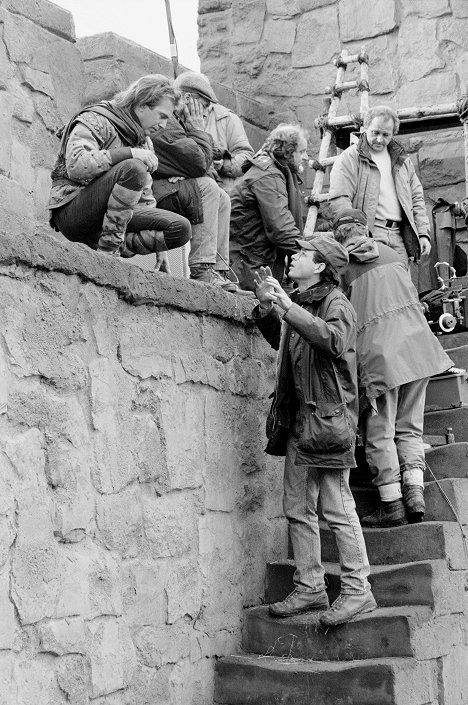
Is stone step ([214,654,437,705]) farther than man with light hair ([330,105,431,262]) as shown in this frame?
No

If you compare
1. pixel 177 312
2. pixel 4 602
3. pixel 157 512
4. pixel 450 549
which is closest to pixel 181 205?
pixel 177 312

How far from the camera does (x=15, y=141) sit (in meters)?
6.92

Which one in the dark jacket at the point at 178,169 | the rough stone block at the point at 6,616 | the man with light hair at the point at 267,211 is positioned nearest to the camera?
the rough stone block at the point at 6,616

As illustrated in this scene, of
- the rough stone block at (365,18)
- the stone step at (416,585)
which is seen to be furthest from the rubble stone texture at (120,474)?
the rough stone block at (365,18)

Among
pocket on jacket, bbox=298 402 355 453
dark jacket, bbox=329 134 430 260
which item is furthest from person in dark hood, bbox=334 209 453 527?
dark jacket, bbox=329 134 430 260

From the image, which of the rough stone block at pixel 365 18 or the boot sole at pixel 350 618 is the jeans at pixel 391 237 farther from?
the rough stone block at pixel 365 18

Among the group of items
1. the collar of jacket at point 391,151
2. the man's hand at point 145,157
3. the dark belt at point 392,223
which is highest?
the collar of jacket at point 391,151

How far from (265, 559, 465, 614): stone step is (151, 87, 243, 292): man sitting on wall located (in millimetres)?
1566

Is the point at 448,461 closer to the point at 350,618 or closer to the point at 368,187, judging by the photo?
the point at 350,618

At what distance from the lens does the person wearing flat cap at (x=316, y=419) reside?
17.9 ft

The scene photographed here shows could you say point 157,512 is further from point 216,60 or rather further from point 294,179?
point 216,60

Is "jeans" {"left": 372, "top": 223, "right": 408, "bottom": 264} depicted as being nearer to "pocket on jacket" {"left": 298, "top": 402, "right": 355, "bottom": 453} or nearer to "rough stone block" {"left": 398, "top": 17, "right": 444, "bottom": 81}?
"pocket on jacket" {"left": 298, "top": 402, "right": 355, "bottom": 453}

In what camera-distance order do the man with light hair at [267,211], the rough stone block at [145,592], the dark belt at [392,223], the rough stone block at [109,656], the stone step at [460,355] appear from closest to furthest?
the rough stone block at [109,656] → the rough stone block at [145,592] → the stone step at [460,355] → the dark belt at [392,223] → the man with light hair at [267,211]

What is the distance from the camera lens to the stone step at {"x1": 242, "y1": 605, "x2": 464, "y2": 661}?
17.9ft
